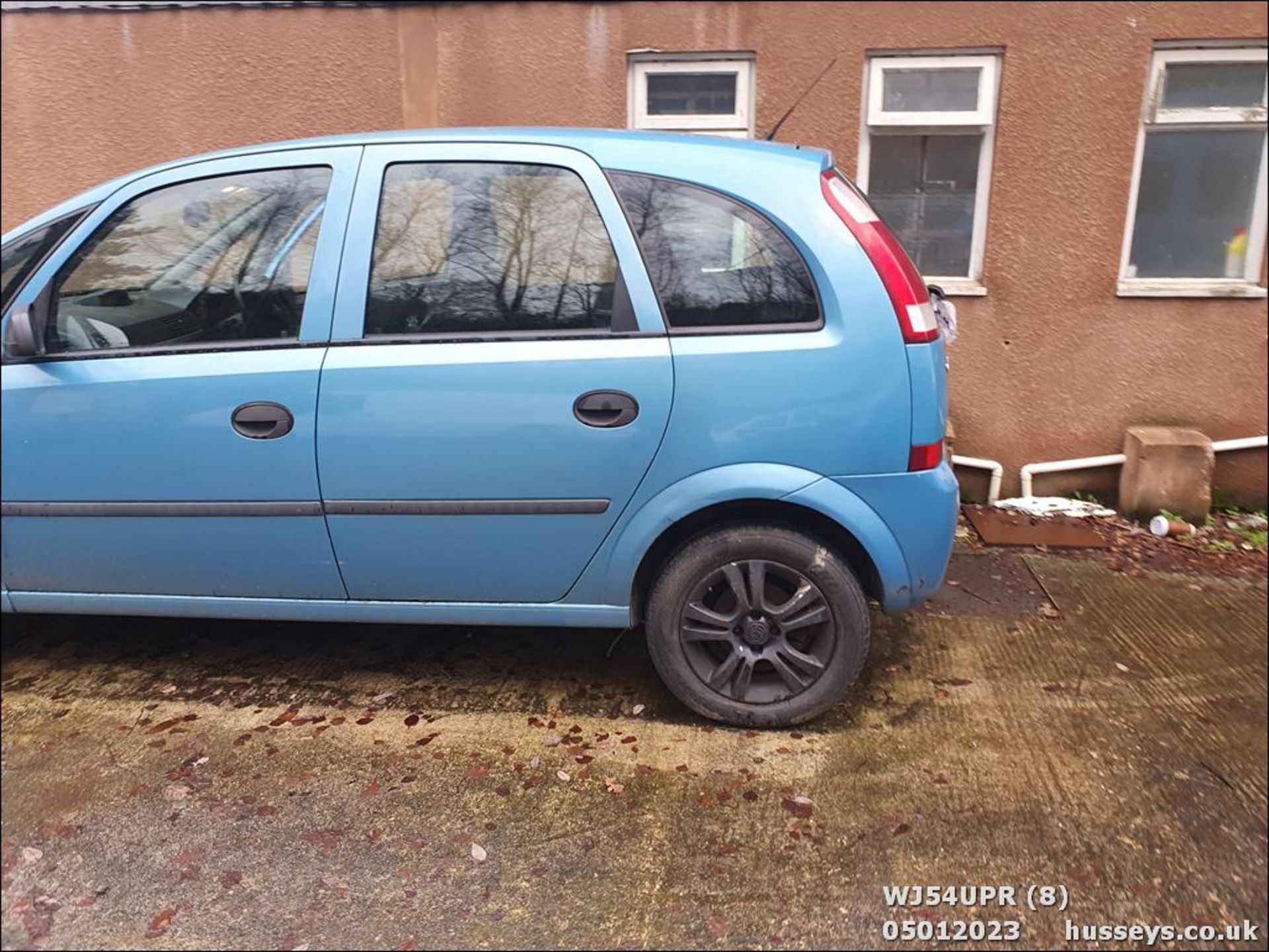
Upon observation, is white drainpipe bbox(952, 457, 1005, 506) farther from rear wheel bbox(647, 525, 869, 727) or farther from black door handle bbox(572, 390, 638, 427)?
black door handle bbox(572, 390, 638, 427)

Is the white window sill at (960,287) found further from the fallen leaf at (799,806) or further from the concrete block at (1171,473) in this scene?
the fallen leaf at (799,806)

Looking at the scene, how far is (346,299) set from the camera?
2.67 meters

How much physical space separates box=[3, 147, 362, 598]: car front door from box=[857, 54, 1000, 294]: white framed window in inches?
131

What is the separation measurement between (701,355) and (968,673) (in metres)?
1.61

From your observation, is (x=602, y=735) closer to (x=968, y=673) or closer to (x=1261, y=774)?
(x=968, y=673)

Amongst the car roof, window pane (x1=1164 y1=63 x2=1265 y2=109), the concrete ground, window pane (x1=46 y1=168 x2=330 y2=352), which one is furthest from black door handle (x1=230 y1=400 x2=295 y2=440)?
window pane (x1=1164 y1=63 x2=1265 y2=109)

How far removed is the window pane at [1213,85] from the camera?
475 cm

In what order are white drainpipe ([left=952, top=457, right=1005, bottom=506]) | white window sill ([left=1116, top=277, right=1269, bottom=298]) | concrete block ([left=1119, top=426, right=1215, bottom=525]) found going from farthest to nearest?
white drainpipe ([left=952, top=457, right=1005, bottom=506]) < white window sill ([left=1116, top=277, right=1269, bottom=298]) < concrete block ([left=1119, top=426, right=1215, bottom=525])

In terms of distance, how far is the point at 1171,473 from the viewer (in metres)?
4.76

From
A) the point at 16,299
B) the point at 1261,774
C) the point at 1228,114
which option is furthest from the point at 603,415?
the point at 1228,114

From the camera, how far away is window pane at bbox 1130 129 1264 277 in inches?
192

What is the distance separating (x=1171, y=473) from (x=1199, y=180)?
166 cm

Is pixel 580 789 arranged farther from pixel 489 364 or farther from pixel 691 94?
pixel 691 94

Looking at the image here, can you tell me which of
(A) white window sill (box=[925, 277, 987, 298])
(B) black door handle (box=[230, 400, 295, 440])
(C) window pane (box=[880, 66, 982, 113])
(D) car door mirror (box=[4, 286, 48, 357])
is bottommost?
(B) black door handle (box=[230, 400, 295, 440])
